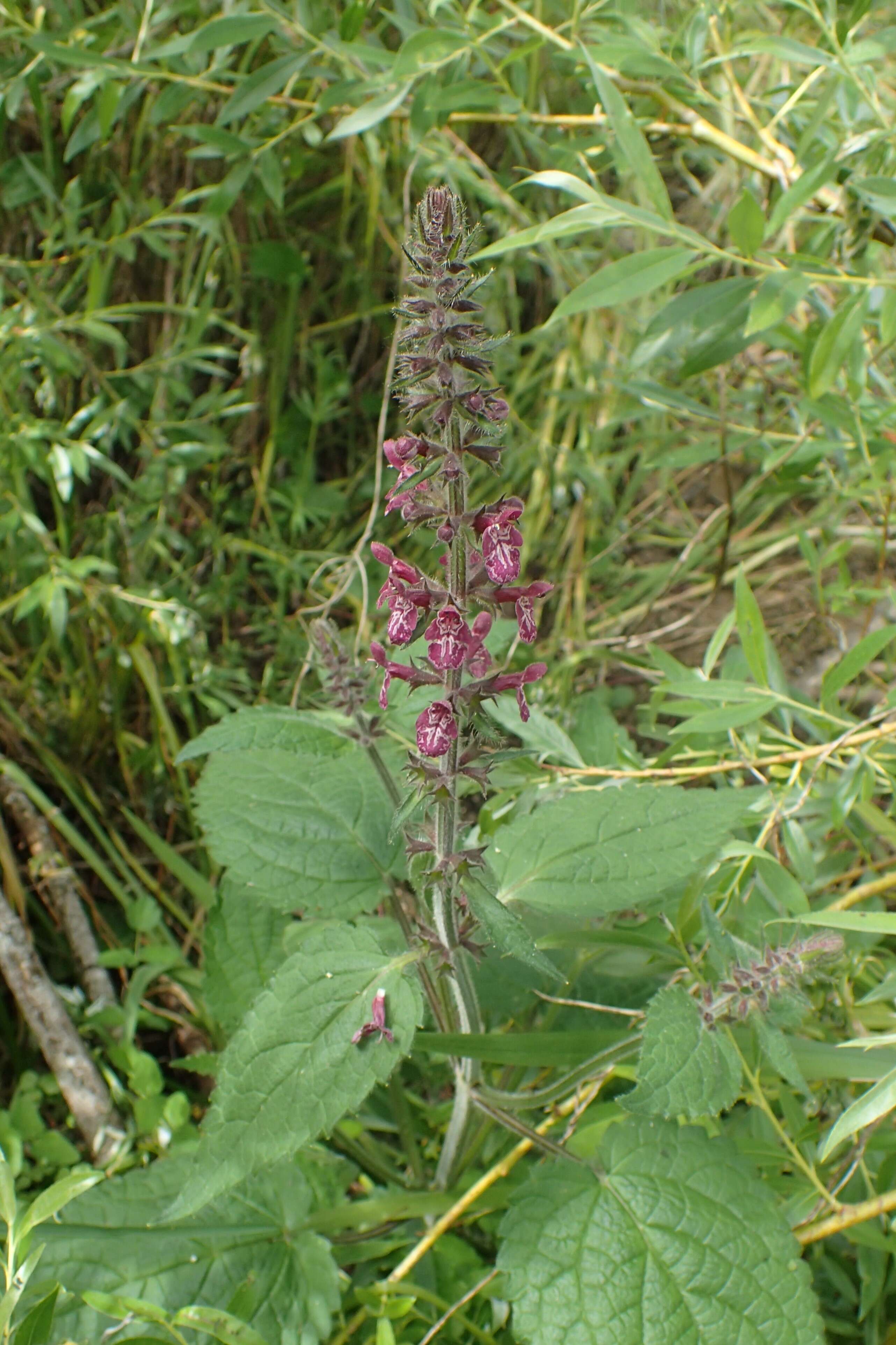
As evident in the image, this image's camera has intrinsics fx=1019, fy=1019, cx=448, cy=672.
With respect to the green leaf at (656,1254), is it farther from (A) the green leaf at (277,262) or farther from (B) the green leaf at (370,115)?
(A) the green leaf at (277,262)

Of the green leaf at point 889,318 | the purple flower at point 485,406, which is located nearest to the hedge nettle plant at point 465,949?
the purple flower at point 485,406

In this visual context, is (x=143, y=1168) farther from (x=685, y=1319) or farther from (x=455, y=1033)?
(x=685, y=1319)

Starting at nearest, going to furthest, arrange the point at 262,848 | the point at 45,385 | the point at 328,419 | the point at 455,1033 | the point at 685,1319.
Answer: the point at 685,1319 → the point at 455,1033 → the point at 262,848 → the point at 45,385 → the point at 328,419

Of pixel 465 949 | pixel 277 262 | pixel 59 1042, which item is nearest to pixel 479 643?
pixel 465 949

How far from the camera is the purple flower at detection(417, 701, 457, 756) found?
1.13 metres

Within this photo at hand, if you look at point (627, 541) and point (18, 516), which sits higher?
point (18, 516)

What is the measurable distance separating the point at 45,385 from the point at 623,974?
6.24 ft

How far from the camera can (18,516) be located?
2.30 m

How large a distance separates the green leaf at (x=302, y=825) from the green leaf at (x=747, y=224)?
109 centimetres

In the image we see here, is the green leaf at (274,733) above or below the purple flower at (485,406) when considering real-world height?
below

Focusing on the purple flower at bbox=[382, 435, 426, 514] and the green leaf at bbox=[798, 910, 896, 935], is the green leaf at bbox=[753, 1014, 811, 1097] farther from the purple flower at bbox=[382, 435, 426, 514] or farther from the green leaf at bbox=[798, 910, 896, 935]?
the purple flower at bbox=[382, 435, 426, 514]

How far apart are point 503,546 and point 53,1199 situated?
913 mm

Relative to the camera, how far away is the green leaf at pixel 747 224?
171 centimetres

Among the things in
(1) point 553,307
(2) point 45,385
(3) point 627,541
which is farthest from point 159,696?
(1) point 553,307
